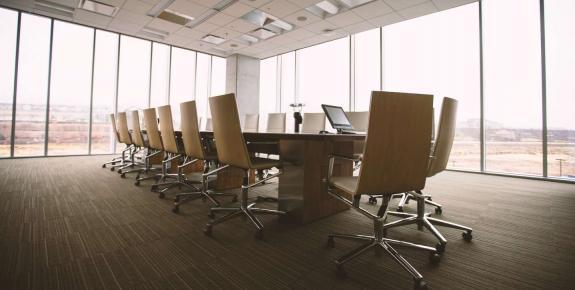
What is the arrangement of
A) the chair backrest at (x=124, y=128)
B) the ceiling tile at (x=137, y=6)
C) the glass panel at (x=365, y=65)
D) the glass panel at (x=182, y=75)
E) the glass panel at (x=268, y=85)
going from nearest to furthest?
1. the chair backrest at (x=124, y=128)
2. the ceiling tile at (x=137, y=6)
3. the glass panel at (x=365, y=65)
4. the glass panel at (x=182, y=75)
5. the glass panel at (x=268, y=85)

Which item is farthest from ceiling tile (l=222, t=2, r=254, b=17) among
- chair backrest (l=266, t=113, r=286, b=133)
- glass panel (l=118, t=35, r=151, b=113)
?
glass panel (l=118, t=35, r=151, b=113)

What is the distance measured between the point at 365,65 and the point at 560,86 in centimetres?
358

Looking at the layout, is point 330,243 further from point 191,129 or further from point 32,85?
point 32,85

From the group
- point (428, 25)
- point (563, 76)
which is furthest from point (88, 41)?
point (563, 76)

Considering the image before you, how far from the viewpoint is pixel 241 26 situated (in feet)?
21.2

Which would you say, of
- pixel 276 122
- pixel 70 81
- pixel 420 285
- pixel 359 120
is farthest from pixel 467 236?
pixel 70 81

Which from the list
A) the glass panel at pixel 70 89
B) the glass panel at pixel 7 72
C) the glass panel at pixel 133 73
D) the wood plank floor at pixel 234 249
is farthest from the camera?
the glass panel at pixel 133 73

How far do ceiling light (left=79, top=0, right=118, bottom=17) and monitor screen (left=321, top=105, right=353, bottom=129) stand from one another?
18.3 feet

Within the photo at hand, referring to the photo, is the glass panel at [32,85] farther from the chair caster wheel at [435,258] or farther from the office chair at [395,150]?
the chair caster wheel at [435,258]

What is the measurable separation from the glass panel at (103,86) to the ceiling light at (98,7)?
1.48 meters

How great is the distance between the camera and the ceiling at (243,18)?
5.26 meters

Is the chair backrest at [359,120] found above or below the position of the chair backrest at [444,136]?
above

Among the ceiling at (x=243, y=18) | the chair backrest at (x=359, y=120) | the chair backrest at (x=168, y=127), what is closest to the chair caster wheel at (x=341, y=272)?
the chair backrest at (x=168, y=127)

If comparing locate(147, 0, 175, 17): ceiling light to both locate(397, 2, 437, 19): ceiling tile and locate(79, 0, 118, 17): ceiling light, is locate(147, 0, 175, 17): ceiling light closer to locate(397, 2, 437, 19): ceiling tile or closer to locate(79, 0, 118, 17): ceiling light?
locate(79, 0, 118, 17): ceiling light
